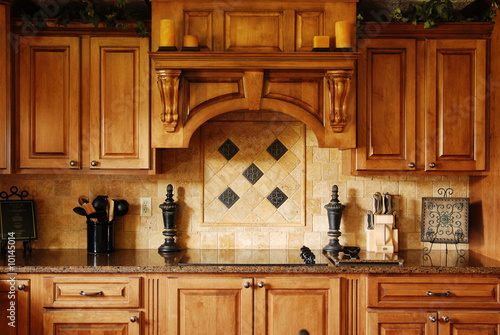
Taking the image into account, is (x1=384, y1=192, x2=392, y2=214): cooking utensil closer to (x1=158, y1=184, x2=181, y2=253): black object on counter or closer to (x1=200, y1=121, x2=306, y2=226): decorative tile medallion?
(x1=200, y1=121, x2=306, y2=226): decorative tile medallion

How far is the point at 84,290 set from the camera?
7.54 feet

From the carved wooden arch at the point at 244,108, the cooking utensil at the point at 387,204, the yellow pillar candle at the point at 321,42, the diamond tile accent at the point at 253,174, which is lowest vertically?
the cooking utensil at the point at 387,204

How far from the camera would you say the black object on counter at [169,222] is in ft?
8.74

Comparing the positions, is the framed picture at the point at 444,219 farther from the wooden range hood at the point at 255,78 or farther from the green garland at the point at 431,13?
the green garland at the point at 431,13

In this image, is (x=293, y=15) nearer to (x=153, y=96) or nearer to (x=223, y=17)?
(x=223, y=17)

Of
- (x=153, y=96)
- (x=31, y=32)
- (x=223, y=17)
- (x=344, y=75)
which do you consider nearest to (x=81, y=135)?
(x=153, y=96)

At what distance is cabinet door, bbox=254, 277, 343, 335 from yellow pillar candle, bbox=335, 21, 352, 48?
130 centimetres

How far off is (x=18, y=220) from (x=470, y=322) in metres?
2.74

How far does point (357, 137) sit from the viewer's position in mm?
2523

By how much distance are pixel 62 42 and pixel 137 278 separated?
1.45 meters

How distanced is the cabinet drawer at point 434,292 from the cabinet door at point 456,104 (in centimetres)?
66

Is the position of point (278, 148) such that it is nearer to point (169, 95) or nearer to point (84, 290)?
point (169, 95)

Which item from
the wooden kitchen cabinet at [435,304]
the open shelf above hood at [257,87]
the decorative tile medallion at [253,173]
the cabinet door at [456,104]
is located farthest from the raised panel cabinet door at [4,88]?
the cabinet door at [456,104]

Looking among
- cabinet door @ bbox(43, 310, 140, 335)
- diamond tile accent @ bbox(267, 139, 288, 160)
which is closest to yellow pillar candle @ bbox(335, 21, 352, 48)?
diamond tile accent @ bbox(267, 139, 288, 160)
